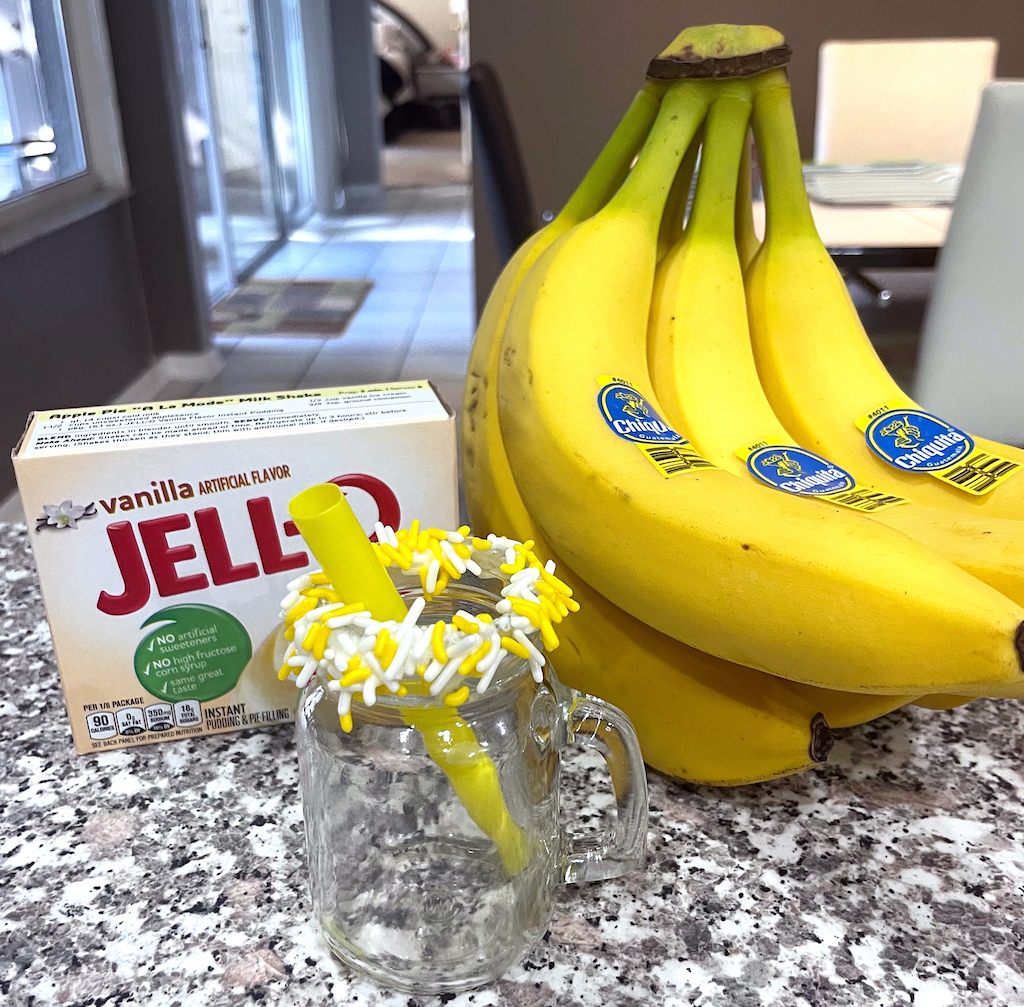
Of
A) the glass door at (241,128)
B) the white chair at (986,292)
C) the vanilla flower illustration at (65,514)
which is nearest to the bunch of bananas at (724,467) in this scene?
the vanilla flower illustration at (65,514)

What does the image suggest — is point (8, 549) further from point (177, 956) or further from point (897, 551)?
point (897, 551)

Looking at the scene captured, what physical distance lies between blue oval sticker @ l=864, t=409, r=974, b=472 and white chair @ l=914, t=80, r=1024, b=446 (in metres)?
0.84

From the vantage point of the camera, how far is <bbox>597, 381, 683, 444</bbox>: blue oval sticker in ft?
1.43

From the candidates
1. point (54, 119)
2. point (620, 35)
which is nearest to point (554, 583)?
point (54, 119)

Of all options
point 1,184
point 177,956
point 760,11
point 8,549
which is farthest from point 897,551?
point 760,11

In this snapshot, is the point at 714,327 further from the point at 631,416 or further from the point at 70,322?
the point at 70,322

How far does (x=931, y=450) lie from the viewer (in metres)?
0.47

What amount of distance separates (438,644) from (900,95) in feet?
8.93

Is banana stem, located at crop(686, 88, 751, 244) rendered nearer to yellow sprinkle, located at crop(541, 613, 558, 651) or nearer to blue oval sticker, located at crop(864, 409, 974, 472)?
blue oval sticker, located at crop(864, 409, 974, 472)

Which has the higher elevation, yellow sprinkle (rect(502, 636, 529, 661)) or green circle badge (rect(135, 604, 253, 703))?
yellow sprinkle (rect(502, 636, 529, 661))

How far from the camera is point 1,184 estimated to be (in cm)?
214

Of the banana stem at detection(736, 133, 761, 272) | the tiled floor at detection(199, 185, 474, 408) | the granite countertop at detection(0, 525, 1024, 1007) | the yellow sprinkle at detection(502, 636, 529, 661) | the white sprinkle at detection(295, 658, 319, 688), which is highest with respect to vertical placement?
the banana stem at detection(736, 133, 761, 272)

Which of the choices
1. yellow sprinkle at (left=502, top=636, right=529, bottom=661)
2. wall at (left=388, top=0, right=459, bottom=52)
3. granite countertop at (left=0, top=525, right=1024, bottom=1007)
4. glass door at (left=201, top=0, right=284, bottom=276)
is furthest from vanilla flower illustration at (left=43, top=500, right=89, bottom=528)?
wall at (left=388, top=0, right=459, bottom=52)

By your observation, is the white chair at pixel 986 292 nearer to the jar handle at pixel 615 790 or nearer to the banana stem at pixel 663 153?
the banana stem at pixel 663 153
